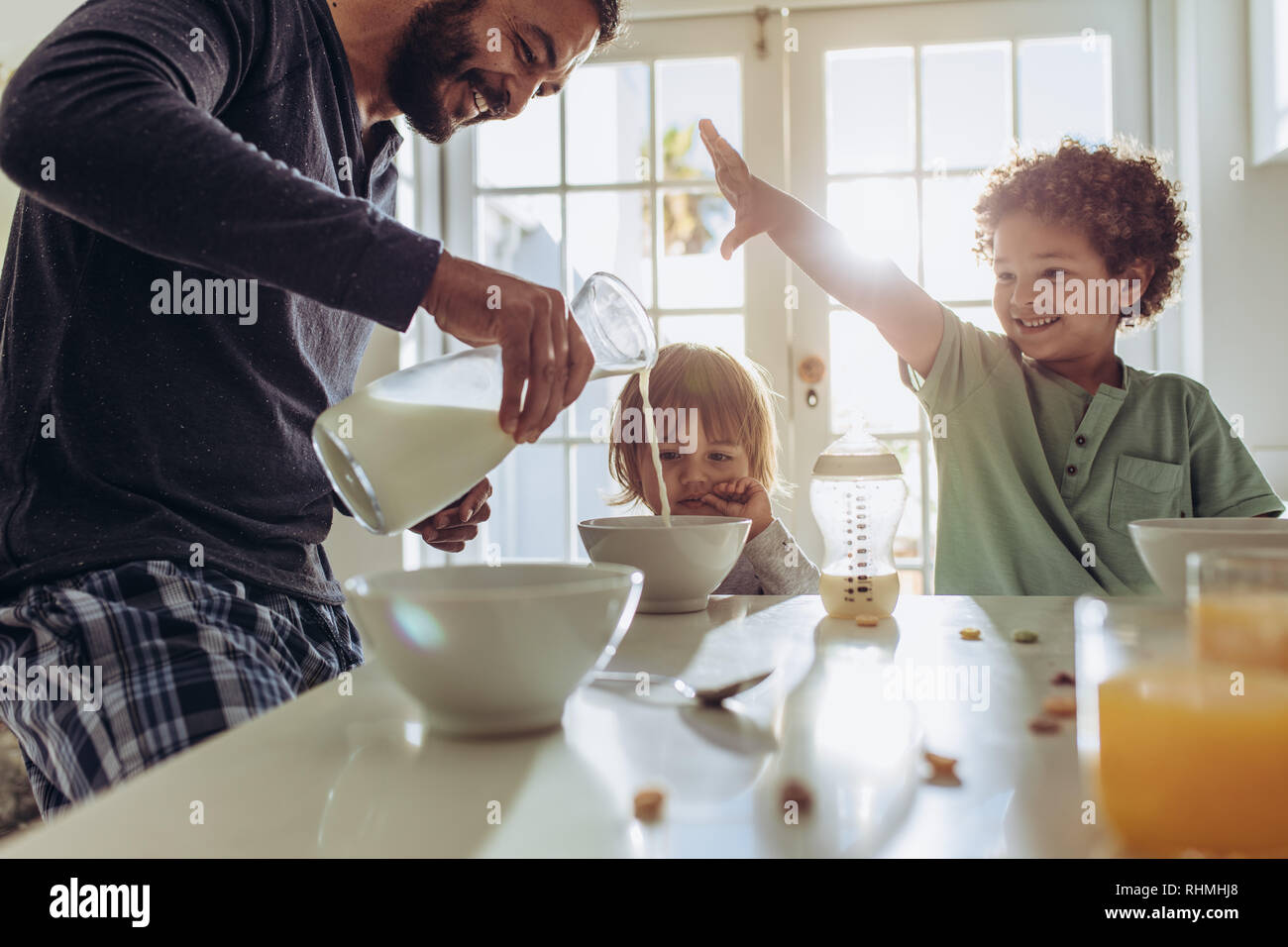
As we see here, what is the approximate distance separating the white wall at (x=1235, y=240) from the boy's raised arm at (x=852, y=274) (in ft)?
3.80

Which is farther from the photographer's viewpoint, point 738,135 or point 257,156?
point 738,135

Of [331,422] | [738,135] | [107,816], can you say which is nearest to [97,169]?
[331,422]

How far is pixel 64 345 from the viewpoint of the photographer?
34.4 inches

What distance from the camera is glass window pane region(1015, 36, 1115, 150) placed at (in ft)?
7.73

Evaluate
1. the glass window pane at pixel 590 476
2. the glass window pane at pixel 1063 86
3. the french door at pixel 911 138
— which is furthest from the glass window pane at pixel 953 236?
the glass window pane at pixel 590 476

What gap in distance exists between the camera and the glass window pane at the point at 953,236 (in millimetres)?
2410

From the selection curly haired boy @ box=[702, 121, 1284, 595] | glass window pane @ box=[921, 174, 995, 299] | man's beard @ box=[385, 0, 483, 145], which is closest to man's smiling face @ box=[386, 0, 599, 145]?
man's beard @ box=[385, 0, 483, 145]

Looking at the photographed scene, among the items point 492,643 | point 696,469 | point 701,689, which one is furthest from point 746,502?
point 492,643

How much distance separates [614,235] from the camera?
2.56 m

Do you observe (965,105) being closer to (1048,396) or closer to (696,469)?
(1048,396)

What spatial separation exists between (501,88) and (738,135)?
56.0 inches

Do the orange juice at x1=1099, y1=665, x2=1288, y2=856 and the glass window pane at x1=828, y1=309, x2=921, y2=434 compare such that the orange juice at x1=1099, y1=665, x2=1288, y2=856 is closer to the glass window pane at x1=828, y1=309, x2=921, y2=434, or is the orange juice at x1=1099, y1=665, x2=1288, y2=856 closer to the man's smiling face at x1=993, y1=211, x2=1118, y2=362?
the man's smiling face at x1=993, y1=211, x2=1118, y2=362

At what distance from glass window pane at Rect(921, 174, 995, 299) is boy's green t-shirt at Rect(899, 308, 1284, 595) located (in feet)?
3.28

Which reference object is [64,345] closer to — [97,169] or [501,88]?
[97,169]
